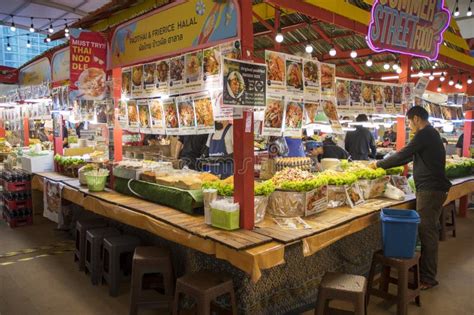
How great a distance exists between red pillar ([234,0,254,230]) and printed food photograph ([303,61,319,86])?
1.25 meters

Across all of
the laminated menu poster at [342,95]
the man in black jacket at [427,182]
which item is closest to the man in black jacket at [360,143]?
the laminated menu poster at [342,95]

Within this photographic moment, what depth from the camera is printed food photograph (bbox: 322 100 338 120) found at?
15.5 feet

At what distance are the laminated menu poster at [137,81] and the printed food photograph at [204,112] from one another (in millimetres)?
1198

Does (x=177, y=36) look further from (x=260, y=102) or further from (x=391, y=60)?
(x=391, y=60)

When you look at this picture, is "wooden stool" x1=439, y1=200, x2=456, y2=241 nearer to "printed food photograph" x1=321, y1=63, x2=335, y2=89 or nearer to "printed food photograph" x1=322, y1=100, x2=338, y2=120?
"printed food photograph" x1=322, y1=100, x2=338, y2=120

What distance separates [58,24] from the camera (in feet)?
50.0

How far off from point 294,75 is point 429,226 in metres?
2.50

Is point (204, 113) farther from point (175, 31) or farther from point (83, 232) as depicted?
point (83, 232)

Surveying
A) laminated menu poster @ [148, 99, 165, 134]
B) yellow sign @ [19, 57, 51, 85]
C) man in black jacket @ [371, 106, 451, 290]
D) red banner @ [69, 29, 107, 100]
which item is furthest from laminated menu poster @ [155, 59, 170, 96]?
yellow sign @ [19, 57, 51, 85]

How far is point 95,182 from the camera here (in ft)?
17.3

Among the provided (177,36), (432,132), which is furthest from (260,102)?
(432,132)

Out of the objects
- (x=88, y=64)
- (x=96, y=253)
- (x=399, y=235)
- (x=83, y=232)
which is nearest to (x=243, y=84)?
(x=399, y=235)

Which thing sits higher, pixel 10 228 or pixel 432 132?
pixel 432 132

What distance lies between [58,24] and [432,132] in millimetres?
15315
